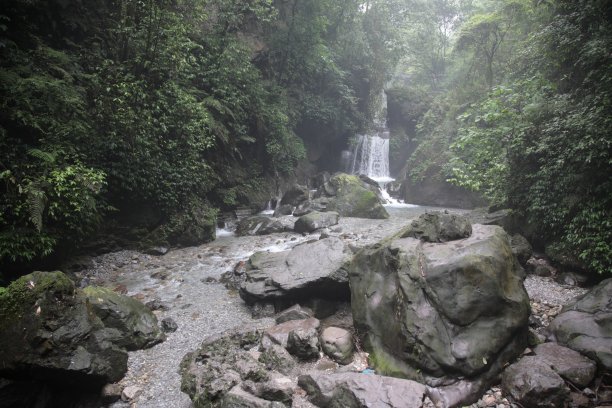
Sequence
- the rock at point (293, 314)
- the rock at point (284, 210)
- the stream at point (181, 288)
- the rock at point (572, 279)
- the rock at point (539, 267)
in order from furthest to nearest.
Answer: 1. the rock at point (284, 210)
2. the rock at point (539, 267)
3. the rock at point (572, 279)
4. the rock at point (293, 314)
5. the stream at point (181, 288)

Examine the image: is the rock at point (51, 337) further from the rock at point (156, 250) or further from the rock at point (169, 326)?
the rock at point (156, 250)

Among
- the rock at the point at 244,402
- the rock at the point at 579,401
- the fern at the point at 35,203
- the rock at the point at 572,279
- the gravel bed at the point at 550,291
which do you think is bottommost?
the rock at the point at 244,402

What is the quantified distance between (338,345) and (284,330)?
1077 millimetres

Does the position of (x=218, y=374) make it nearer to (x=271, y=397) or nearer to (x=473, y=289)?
(x=271, y=397)

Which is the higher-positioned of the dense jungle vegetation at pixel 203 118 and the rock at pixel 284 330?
the dense jungle vegetation at pixel 203 118

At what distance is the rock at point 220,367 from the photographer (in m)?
4.32

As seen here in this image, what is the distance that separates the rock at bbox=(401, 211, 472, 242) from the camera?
6293 mm

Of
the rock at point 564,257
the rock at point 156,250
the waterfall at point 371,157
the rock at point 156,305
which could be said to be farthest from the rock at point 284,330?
the waterfall at point 371,157

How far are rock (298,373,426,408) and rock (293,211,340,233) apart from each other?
9.18 m

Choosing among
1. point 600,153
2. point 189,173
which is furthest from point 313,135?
point 600,153

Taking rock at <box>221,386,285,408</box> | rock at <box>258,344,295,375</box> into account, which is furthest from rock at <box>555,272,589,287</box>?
rock at <box>221,386,285,408</box>

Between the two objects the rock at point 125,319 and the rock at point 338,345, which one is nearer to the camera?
the rock at point 338,345

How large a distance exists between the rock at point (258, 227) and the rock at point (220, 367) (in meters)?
7.61

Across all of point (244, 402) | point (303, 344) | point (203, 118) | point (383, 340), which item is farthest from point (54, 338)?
point (203, 118)
